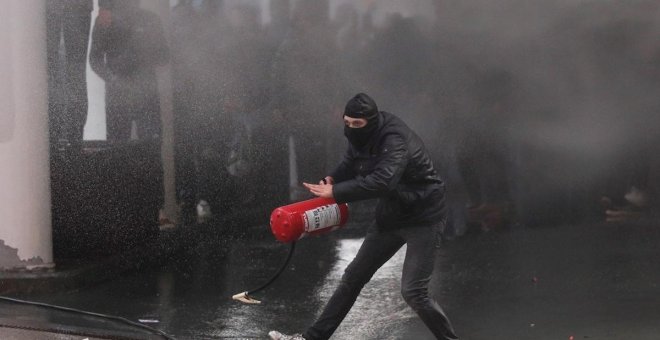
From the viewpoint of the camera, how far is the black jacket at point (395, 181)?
5.07 meters

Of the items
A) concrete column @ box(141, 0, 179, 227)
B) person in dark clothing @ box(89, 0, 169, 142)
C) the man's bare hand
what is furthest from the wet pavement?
person in dark clothing @ box(89, 0, 169, 142)

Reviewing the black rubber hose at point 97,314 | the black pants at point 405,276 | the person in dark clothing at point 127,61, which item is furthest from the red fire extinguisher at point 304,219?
the person in dark clothing at point 127,61

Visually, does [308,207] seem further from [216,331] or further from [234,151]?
[234,151]

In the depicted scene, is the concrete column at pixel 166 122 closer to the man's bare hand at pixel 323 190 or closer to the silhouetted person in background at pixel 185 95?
the silhouetted person in background at pixel 185 95

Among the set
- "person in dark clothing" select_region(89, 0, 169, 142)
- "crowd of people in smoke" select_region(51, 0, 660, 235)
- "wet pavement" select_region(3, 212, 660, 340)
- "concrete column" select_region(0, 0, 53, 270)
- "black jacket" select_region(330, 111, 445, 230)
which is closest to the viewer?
"black jacket" select_region(330, 111, 445, 230)

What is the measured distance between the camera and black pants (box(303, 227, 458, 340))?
5227mm

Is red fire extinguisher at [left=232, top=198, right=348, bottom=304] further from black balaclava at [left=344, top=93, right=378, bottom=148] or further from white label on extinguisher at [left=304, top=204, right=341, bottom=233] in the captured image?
black balaclava at [left=344, top=93, right=378, bottom=148]

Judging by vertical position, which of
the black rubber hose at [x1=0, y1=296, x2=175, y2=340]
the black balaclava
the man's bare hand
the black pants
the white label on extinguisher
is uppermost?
the black balaclava

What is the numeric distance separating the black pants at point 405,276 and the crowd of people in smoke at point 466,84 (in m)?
3.19

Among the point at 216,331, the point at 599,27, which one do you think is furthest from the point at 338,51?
the point at 216,331

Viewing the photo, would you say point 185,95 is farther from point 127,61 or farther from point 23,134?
point 23,134

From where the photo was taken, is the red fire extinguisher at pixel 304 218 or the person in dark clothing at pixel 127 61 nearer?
the red fire extinguisher at pixel 304 218

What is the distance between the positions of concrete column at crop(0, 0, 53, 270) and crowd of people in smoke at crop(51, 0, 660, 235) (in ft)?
3.47

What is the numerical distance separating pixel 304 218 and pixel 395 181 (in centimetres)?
51
